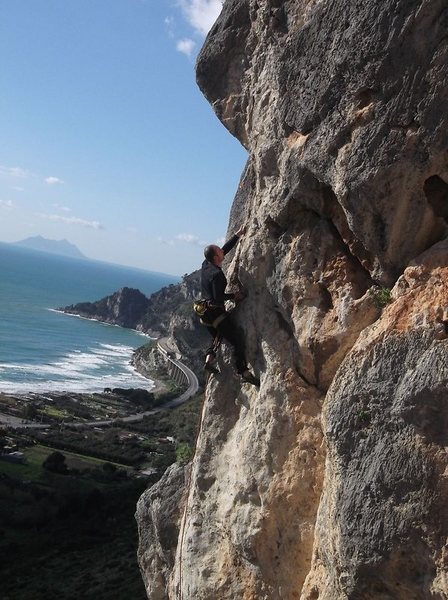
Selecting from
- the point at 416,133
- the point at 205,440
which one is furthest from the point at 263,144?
the point at 205,440

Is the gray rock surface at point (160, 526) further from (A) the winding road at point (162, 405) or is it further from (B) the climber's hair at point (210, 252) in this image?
(A) the winding road at point (162, 405)

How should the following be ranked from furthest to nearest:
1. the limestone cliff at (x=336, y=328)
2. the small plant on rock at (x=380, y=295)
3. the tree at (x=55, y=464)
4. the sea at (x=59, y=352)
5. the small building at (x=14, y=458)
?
1. the sea at (x=59, y=352)
2. the small building at (x=14, y=458)
3. the tree at (x=55, y=464)
4. the small plant on rock at (x=380, y=295)
5. the limestone cliff at (x=336, y=328)

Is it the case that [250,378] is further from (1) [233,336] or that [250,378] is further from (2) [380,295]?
(2) [380,295]

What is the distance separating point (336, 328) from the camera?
8945 mm

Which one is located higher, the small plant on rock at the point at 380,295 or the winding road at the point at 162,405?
the small plant on rock at the point at 380,295

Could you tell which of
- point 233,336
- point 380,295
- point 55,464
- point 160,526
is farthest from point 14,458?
point 380,295

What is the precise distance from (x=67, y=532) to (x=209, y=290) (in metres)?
36.0

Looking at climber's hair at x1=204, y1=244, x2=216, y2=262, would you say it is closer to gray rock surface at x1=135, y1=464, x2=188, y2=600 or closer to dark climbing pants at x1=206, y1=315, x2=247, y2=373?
dark climbing pants at x1=206, y1=315, x2=247, y2=373

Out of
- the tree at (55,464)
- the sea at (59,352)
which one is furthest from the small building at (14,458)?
the sea at (59,352)

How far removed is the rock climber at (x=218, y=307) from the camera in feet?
36.1

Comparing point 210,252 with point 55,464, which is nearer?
point 210,252

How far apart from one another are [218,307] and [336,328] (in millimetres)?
2869

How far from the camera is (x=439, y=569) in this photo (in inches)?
259

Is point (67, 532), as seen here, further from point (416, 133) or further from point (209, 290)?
point (416, 133)
